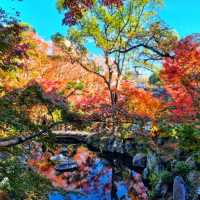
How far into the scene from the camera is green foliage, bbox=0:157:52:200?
7.16 metres

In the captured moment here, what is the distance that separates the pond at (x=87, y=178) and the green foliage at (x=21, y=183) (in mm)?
3036

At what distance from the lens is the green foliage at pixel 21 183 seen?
7160 millimetres

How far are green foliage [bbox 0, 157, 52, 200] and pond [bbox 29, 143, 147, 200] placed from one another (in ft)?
9.96

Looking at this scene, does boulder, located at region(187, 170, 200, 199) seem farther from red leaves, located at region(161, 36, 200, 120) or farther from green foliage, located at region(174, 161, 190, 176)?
red leaves, located at region(161, 36, 200, 120)

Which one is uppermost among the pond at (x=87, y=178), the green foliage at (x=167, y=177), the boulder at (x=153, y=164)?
the boulder at (x=153, y=164)

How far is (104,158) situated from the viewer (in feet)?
57.3

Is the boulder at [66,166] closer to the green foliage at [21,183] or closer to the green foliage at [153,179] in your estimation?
the green foliage at [153,179]

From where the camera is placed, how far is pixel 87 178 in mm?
14906

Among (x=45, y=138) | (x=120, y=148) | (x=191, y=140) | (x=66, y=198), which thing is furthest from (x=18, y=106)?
(x=120, y=148)

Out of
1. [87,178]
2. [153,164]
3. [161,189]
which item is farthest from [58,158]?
[161,189]

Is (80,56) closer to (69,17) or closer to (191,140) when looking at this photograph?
(191,140)

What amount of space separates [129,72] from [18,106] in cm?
1472

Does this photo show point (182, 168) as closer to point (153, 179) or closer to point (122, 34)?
point (153, 179)

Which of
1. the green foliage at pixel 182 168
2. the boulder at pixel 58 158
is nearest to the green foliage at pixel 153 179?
the green foliage at pixel 182 168
